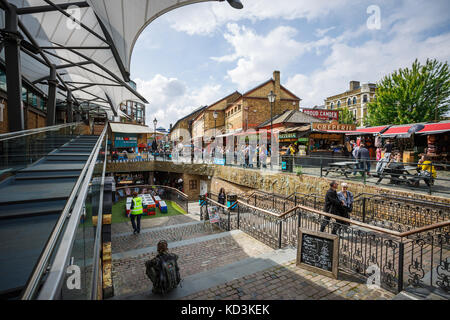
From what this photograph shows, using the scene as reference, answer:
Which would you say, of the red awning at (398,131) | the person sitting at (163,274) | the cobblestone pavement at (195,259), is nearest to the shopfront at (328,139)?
the red awning at (398,131)

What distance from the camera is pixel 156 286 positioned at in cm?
412

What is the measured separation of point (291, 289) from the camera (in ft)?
13.3

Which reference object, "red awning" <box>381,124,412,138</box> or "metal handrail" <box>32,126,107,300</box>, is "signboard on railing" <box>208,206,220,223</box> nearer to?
"metal handrail" <box>32,126,107,300</box>

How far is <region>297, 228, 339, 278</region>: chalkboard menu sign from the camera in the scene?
4.47 metres

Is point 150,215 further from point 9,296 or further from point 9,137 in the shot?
point 9,296

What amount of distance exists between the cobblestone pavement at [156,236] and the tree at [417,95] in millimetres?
25214

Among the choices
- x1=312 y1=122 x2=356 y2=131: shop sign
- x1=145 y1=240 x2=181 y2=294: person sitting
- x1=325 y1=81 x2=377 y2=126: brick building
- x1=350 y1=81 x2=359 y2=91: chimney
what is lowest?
x1=145 y1=240 x2=181 y2=294: person sitting

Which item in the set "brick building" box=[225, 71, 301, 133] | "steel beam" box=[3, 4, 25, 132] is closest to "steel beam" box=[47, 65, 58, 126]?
"steel beam" box=[3, 4, 25, 132]

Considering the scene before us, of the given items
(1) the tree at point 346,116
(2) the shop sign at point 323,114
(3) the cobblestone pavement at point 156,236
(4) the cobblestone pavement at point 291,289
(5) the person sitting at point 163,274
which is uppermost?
(1) the tree at point 346,116

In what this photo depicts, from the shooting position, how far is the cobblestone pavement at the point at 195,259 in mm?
5207

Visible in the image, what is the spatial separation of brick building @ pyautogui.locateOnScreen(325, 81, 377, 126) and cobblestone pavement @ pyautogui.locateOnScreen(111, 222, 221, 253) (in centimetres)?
4342

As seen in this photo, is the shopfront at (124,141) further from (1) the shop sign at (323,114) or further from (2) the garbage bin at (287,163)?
(2) the garbage bin at (287,163)

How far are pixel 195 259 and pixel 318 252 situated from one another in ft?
11.8
